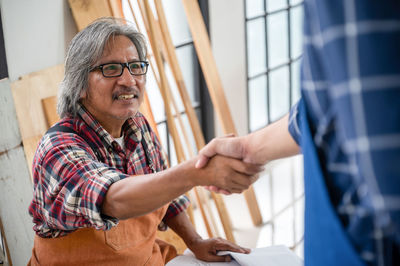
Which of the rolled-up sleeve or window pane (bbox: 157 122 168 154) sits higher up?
the rolled-up sleeve

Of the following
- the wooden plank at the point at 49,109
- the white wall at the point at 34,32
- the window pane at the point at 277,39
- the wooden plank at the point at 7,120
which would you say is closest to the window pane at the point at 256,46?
the window pane at the point at 277,39

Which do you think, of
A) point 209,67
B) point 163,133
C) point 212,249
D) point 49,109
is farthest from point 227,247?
point 163,133

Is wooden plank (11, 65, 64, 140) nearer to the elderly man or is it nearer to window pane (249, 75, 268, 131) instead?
the elderly man

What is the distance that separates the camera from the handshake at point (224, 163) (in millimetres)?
1436

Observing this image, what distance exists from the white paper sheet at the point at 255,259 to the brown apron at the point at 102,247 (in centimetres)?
12

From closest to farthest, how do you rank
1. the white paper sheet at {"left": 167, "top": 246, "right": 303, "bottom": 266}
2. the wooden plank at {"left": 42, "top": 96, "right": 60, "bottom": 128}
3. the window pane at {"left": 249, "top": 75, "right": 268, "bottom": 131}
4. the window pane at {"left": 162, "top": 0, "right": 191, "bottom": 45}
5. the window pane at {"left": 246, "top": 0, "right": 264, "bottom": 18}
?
the white paper sheet at {"left": 167, "top": 246, "right": 303, "bottom": 266}
the wooden plank at {"left": 42, "top": 96, "right": 60, "bottom": 128}
the window pane at {"left": 162, "top": 0, "right": 191, "bottom": 45}
the window pane at {"left": 246, "top": 0, "right": 264, "bottom": 18}
the window pane at {"left": 249, "top": 75, "right": 268, "bottom": 131}

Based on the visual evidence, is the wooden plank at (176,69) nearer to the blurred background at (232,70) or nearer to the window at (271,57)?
the blurred background at (232,70)

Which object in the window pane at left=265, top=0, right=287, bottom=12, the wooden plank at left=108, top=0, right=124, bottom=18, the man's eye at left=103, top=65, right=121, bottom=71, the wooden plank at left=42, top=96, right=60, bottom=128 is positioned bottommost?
the wooden plank at left=42, top=96, right=60, bottom=128

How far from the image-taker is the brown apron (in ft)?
5.52

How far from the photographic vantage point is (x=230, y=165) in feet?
4.80

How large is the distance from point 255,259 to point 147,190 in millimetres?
620

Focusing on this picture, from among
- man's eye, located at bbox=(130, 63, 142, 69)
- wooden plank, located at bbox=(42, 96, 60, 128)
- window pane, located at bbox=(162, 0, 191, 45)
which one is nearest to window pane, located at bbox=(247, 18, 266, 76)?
window pane, located at bbox=(162, 0, 191, 45)

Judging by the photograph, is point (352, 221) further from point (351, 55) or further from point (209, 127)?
point (209, 127)

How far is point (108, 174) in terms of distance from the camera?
1.46 metres
